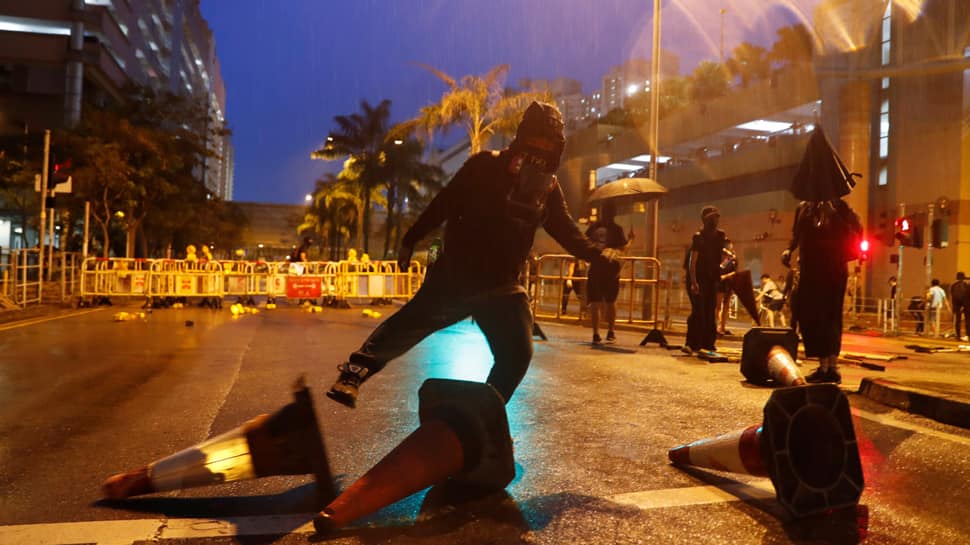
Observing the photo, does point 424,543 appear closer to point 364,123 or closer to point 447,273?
point 447,273

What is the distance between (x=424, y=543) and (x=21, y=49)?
2102 inches

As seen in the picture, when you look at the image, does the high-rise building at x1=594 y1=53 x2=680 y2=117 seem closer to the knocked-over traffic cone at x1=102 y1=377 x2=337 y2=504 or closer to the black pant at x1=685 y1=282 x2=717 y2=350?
the black pant at x1=685 y1=282 x2=717 y2=350

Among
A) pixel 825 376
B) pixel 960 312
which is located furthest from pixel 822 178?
pixel 960 312

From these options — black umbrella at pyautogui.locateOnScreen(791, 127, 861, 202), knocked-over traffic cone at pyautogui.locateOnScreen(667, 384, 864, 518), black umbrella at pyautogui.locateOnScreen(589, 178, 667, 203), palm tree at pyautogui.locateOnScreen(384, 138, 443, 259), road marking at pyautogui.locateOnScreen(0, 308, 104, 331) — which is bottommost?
road marking at pyautogui.locateOnScreen(0, 308, 104, 331)

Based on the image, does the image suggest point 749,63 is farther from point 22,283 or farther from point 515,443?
point 515,443

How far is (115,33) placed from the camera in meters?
51.8

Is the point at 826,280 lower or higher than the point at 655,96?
lower

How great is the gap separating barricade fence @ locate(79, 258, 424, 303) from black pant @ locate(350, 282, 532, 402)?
1826cm

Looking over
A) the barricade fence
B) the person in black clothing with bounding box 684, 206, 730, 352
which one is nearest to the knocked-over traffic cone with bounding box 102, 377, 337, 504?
the person in black clothing with bounding box 684, 206, 730, 352

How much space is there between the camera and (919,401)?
595 cm

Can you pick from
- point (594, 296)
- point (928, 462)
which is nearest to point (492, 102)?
point (594, 296)

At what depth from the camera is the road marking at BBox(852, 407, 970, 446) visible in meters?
4.95

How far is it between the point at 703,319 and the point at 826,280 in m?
2.59

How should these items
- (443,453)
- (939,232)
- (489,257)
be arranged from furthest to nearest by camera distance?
(939,232) → (489,257) → (443,453)
